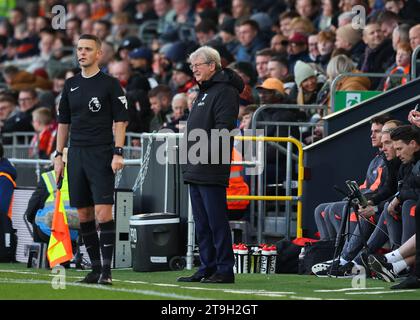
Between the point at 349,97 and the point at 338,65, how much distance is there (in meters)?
0.63

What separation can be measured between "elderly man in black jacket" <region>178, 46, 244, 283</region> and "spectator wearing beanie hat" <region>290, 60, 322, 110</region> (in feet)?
15.9

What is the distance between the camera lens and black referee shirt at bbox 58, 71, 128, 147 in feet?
36.4

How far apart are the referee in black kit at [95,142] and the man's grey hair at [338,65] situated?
5.64 metres

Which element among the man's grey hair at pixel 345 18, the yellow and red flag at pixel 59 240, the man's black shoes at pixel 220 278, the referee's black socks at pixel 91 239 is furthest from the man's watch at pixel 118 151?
the man's grey hair at pixel 345 18

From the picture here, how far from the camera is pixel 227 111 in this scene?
11.4 meters

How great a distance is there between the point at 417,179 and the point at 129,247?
150 inches

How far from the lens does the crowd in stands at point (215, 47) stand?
54.3ft

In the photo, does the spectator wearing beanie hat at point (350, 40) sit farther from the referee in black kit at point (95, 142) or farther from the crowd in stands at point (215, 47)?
the referee in black kit at point (95, 142)

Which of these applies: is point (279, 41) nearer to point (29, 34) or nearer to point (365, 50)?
point (365, 50)

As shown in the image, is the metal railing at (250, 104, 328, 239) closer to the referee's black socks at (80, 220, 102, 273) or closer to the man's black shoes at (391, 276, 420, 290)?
the referee's black socks at (80, 220, 102, 273)

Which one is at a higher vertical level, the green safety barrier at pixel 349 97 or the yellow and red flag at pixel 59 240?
the green safety barrier at pixel 349 97

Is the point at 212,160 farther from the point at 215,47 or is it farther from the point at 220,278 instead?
the point at 215,47

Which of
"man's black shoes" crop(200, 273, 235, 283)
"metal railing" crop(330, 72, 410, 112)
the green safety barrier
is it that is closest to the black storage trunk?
"man's black shoes" crop(200, 273, 235, 283)

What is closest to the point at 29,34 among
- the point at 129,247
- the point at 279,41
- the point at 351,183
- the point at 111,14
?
the point at 111,14
